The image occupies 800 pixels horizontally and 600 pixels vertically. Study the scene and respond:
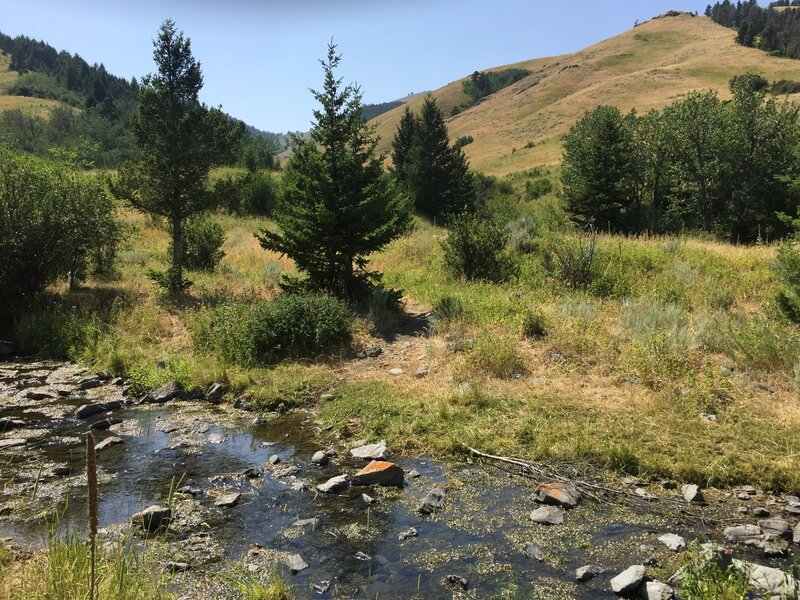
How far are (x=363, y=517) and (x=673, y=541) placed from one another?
3056 millimetres

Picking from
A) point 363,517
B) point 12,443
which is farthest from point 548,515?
point 12,443

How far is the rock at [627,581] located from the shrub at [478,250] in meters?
11.0

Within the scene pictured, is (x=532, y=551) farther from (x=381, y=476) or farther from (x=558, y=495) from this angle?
(x=381, y=476)

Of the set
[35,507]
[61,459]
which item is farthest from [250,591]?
[61,459]

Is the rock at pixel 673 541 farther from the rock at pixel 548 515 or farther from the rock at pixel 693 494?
the rock at pixel 548 515

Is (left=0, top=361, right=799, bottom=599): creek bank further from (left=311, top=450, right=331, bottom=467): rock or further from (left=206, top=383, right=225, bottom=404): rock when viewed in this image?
(left=206, top=383, right=225, bottom=404): rock

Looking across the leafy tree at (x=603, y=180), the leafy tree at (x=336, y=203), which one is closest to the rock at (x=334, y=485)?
the leafy tree at (x=336, y=203)

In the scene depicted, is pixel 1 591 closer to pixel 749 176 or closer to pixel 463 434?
pixel 463 434

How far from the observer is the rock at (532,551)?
15.6ft

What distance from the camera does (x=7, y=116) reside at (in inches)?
3327

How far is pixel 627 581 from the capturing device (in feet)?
14.1

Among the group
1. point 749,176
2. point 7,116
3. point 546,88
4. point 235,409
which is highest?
point 546,88

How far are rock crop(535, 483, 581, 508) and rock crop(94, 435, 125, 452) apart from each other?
19.1 ft

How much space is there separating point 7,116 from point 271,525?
10616 cm
